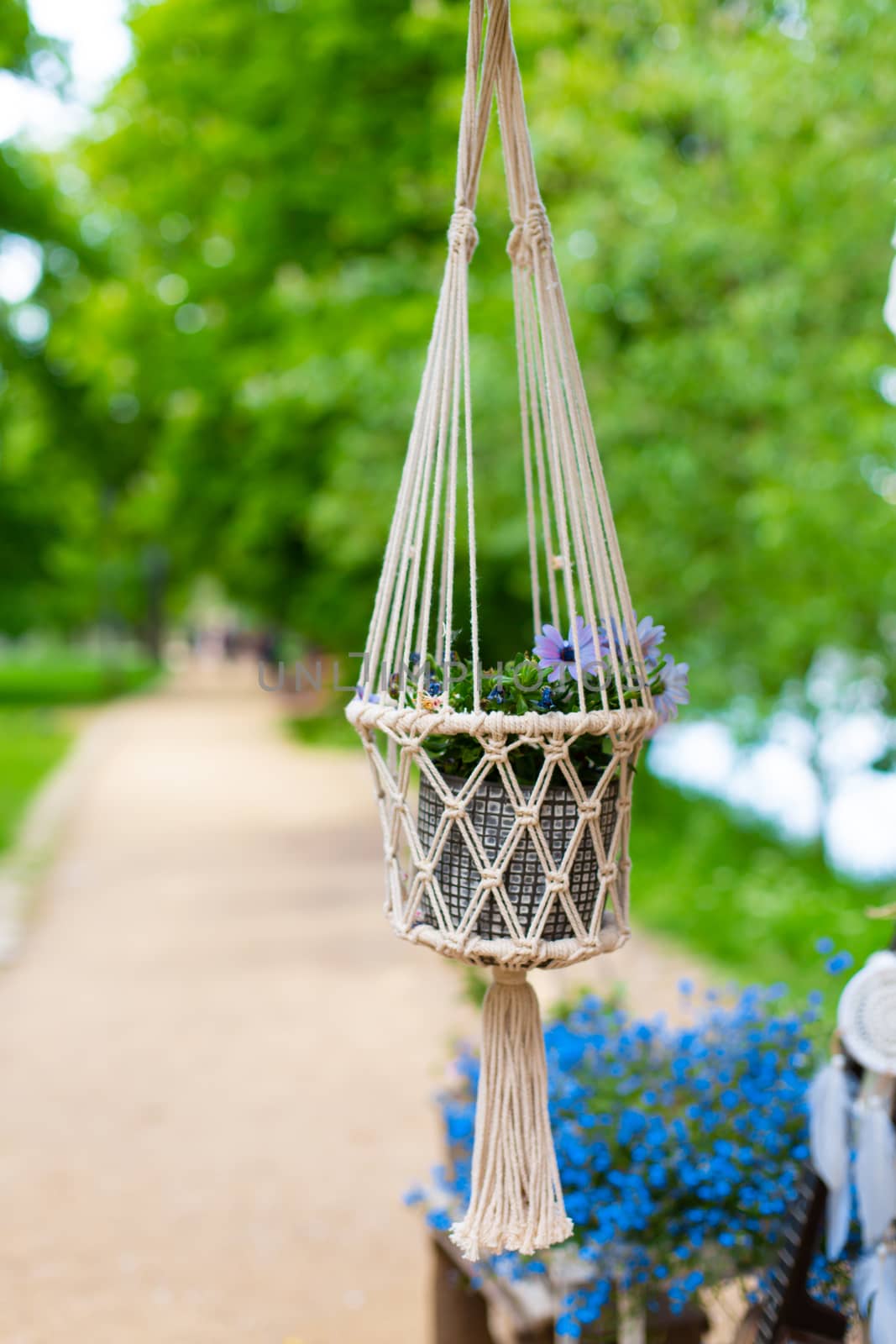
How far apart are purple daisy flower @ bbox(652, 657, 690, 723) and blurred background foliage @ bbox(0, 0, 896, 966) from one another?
3.50 m

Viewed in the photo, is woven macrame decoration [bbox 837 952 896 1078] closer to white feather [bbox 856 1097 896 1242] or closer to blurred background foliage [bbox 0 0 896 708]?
white feather [bbox 856 1097 896 1242]

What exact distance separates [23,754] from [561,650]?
560 inches

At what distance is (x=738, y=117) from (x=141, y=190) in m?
6.81

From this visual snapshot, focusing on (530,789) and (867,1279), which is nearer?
(530,789)

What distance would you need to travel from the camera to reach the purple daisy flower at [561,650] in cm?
160

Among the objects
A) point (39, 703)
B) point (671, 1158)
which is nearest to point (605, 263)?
point (671, 1158)

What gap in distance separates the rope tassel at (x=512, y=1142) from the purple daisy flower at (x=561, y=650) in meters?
0.41

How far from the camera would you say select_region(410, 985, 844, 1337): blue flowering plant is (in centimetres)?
227

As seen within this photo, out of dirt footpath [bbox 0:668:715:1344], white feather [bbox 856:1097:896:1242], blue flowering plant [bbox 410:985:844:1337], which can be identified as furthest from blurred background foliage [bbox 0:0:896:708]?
white feather [bbox 856:1097:896:1242]

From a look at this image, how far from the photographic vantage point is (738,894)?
7.46 m

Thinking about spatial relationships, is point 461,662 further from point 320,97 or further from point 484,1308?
point 320,97

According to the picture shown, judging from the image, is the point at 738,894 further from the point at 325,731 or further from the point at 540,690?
the point at 325,731

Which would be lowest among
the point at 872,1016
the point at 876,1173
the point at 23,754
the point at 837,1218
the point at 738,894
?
the point at 23,754

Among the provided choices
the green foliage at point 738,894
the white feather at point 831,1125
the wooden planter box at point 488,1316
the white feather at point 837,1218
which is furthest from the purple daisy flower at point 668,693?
the green foliage at point 738,894
